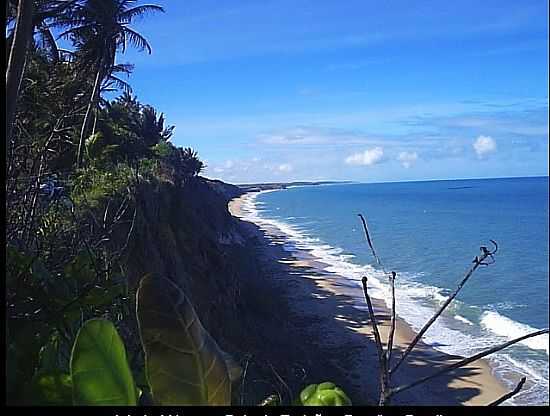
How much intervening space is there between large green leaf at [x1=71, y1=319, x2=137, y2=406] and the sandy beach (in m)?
6.20

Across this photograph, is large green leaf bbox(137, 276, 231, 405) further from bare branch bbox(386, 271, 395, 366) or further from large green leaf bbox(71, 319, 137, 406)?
bare branch bbox(386, 271, 395, 366)

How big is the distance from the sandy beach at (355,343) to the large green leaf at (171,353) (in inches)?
242

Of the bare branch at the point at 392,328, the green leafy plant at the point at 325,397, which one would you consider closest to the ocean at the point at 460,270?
the bare branch at the point at 392,328

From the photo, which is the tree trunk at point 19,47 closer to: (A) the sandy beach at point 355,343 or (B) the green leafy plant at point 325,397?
(B) the green leafy plant at point 325,397

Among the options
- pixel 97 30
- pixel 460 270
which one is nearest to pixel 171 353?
pixel 97 30

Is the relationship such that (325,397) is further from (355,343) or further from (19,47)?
(355,343)

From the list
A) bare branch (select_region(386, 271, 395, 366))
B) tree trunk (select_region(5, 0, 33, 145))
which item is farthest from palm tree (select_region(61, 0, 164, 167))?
bare branch (select_region(386, 271, 395, 366))

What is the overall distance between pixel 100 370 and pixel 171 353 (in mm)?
63

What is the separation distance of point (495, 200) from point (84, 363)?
84.6m

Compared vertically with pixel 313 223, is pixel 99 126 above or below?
above

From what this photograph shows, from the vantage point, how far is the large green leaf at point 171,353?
55cm

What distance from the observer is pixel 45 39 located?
40.9 ft
